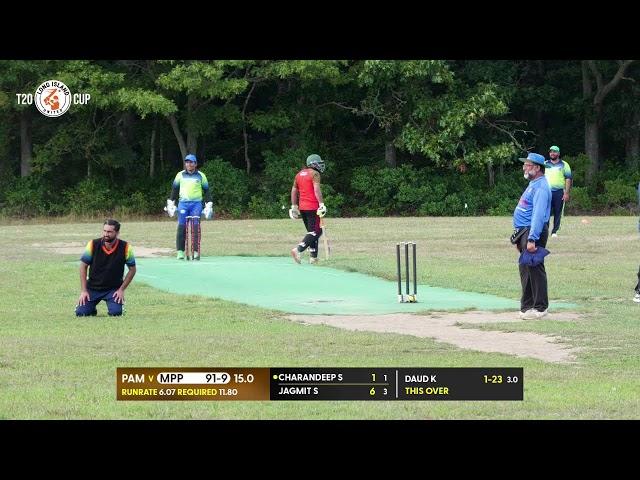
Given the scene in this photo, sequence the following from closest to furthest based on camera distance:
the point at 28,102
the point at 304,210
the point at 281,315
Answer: the point at 281,315 → the point at 304,210 → the point at 28,102

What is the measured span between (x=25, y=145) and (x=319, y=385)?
32028 mm

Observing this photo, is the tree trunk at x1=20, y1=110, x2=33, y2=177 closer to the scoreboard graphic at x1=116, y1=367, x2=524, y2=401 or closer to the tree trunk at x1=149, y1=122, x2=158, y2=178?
the tree trunk at x1=149, y1=122, x2=158, y2=178

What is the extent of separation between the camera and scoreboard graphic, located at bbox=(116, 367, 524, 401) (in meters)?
10.6

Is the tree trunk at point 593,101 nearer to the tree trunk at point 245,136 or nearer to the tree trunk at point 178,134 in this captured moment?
the tree trunk at point 245,136

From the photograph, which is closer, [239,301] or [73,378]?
[73,378]

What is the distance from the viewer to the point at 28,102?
38.9 metres

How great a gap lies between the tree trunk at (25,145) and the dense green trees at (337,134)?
0.04m

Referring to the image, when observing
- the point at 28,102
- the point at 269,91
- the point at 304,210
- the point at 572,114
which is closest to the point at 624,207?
the point at 572,114

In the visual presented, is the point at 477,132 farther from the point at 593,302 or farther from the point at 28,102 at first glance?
the point at 593,302

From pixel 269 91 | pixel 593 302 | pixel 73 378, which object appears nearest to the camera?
pixel 73 378

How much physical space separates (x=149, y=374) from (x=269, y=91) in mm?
34747

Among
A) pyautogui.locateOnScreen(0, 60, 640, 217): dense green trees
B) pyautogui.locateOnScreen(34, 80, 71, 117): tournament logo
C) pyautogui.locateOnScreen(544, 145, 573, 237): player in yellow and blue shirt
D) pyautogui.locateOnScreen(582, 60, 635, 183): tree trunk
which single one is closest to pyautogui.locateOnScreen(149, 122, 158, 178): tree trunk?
pyautogui.locateOnScreen(0, 60, 640, 217): dense green trees

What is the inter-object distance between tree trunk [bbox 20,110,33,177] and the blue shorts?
79.9 ft

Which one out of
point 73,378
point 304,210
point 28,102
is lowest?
point 73,378
